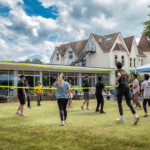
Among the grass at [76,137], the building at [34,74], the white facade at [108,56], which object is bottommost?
the grass at [76,137]

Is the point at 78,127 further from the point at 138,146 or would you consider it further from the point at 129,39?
the point at 129,39

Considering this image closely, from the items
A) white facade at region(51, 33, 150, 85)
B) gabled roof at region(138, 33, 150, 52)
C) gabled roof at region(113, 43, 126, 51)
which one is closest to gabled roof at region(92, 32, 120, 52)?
white facade at region(51, 33, 150, 85)

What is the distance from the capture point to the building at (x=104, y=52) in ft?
117

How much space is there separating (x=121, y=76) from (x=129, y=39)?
3445 cm

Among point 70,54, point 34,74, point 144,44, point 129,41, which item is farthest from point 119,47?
point 34,74

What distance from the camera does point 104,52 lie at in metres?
35.6

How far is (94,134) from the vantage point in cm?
573

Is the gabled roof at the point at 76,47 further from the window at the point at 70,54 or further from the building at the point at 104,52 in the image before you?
the window at the point at 70,54

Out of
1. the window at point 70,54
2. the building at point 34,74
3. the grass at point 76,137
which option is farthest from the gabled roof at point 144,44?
the grass at point 76,137

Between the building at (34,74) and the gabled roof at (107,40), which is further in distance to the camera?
the gabled roof at (107,40)

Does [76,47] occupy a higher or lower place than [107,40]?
lower

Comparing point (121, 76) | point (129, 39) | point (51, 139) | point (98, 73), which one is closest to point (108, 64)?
point (98, 73)

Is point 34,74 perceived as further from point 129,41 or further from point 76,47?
point 129,41

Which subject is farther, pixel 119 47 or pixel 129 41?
pixel 129 41
